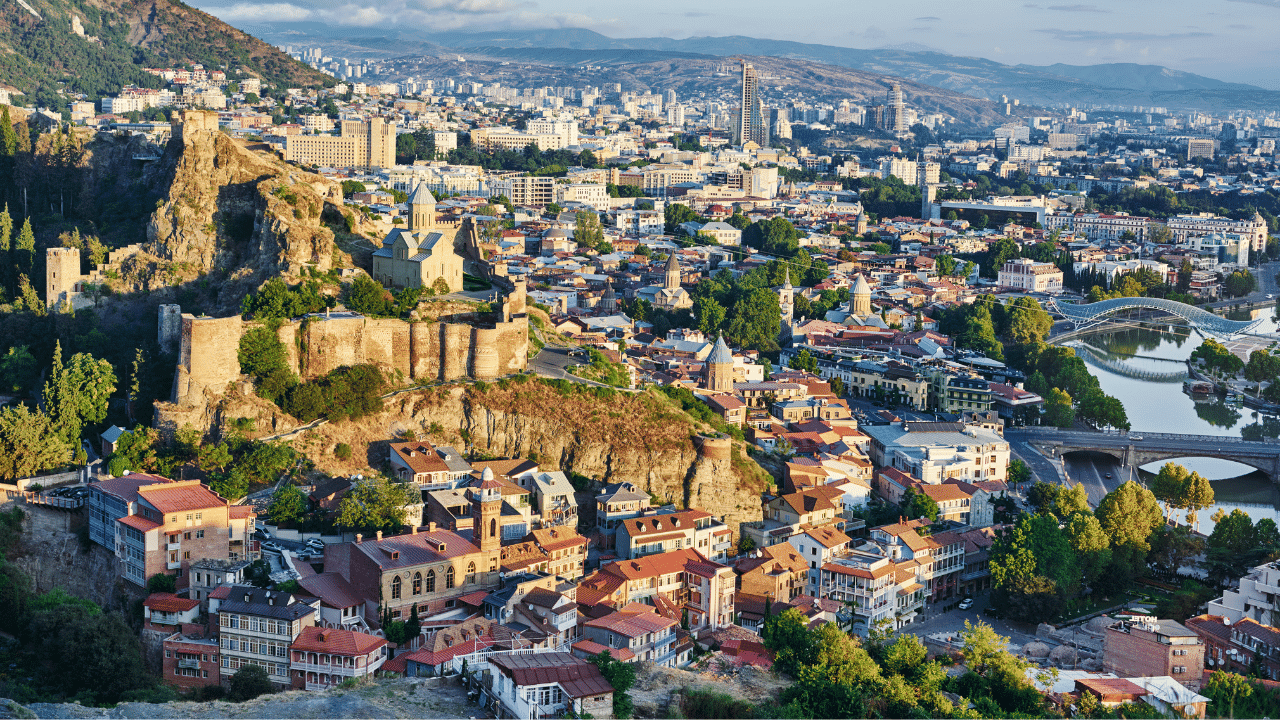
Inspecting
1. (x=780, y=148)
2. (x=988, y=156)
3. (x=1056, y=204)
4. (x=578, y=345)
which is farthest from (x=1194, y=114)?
(x=578, y=345)

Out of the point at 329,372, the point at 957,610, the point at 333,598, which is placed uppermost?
the point at 329,372

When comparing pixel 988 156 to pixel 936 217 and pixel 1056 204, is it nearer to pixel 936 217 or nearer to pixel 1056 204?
pixel 1056 204

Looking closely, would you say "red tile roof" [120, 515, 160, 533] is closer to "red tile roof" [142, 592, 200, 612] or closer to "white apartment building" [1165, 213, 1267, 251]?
"red tile roof" [142, 592, 200, 612]

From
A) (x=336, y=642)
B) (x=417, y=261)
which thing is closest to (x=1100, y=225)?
(x=417, y=261)

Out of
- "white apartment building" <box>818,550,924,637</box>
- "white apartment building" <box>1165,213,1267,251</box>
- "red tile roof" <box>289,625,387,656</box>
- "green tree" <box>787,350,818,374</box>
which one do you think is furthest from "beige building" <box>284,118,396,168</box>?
"red tile roof" <box>289,625,387,656</box>

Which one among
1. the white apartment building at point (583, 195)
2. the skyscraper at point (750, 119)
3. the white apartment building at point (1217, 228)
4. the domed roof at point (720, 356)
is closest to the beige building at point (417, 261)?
the domed roof at point (720, 356)

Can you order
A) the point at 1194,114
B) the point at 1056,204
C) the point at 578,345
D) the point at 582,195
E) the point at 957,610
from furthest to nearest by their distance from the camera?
the point at 1194,114 → the point at 1056,204 → the point at 582,195 → the point at 578,345 → the point at 957,610
